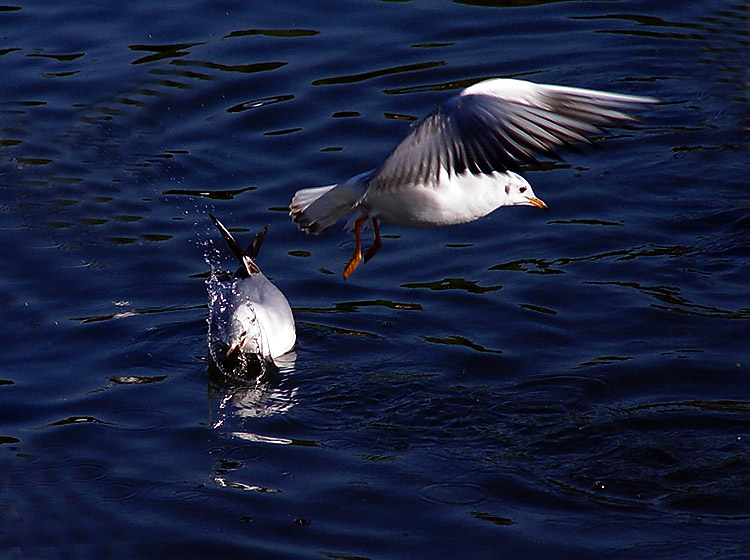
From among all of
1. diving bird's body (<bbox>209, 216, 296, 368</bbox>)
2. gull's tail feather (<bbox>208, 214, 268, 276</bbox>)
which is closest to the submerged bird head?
diving bird's body (<bbox>209, 216, 296, 368</bbox>)

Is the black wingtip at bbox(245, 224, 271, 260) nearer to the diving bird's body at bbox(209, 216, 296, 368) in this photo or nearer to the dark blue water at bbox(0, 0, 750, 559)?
the diving bird's body at bbox(209, 216, 296, 368)

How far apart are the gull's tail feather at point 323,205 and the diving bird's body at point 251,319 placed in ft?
1.78

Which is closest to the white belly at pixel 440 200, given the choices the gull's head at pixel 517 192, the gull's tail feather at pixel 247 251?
the gull's head at pixel 517 192

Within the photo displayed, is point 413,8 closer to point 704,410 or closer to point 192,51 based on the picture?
point 192,51

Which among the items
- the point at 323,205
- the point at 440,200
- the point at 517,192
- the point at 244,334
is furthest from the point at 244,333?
the point at 517,192

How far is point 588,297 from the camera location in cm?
879

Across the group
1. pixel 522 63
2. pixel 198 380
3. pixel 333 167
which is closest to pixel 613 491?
pixel 198 380

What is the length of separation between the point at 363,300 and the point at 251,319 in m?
0.94

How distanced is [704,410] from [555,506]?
Answer: 4.22ft

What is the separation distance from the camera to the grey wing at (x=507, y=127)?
6.74 meters

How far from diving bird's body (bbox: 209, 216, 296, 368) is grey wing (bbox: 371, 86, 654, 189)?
172 centimetres

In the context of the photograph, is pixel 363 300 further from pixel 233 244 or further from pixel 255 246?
pixel 233 244

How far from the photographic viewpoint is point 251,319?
8312 millimetres

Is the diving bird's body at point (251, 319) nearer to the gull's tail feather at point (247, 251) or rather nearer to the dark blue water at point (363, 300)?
the gull's tail feather at point (247, 251)
